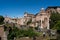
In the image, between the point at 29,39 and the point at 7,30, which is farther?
the point at 7,30

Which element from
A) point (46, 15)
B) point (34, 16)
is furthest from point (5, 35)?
point (34, 16)

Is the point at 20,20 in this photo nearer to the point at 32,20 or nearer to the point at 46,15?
the point at 32,20

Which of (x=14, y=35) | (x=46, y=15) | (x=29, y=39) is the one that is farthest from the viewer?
(x=46, y=15)

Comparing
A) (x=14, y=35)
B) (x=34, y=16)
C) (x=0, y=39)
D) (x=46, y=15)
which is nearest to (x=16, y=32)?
(x=14, y=35)

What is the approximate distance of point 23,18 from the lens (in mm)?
64250

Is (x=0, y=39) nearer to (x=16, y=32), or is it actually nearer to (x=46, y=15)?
(x=16, y=32)

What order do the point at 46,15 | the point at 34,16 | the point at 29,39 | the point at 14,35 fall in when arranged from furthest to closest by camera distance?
the point at 34,16
the point at 46,15
the point at 14,35
the point at 29,39

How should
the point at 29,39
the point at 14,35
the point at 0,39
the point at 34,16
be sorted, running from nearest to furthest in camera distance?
the point at 29,39, the point at 0,39, the point at 14,35, the point at 34,16

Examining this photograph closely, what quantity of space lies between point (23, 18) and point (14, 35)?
3536 centimetres

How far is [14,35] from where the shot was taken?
95.0 ft

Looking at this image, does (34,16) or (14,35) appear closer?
(14,35)

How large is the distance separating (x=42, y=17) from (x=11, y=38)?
99.2ft

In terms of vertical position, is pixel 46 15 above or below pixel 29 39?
above

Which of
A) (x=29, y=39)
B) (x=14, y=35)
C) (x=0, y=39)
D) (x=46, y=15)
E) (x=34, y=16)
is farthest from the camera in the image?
(x=34, y=16)
